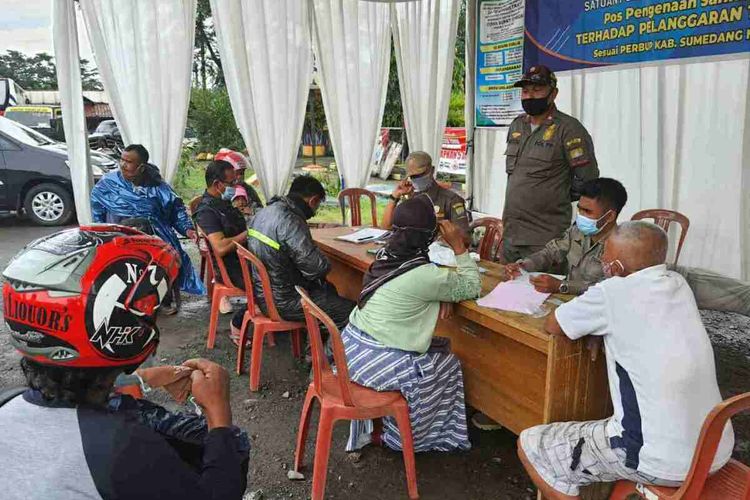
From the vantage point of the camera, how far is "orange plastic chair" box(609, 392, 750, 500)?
148 cm

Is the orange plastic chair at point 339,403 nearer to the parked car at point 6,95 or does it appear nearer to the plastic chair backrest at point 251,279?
the plastic chair backrest at point 251,279

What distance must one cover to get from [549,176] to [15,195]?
24.2 feet

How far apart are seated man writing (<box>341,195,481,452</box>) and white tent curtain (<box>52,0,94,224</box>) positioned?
11.4 feet

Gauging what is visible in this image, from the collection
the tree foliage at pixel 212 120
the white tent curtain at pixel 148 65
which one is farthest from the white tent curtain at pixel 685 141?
the tree foliage at pixel 212 120

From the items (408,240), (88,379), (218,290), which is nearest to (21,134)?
(218,290)

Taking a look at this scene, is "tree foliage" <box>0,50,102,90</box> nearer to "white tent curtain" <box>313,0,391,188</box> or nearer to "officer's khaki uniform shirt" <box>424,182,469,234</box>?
"white tent curtain" <box>313,0,391,188</box>

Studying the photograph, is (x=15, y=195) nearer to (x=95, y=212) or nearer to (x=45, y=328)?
(x=95, y=212)

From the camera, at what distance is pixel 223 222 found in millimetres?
4055

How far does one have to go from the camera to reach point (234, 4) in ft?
16.5

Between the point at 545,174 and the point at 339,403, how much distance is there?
7.41ft

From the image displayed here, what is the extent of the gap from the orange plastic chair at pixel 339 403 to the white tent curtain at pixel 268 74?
3.37m

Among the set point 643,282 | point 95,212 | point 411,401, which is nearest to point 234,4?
point 95,212

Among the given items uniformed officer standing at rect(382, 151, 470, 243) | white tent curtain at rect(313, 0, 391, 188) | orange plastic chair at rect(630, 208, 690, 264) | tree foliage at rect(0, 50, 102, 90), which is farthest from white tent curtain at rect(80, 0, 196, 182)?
tree foliage at rect(0, 50, 102, 90)

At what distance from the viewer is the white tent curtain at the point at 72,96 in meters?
4.44
